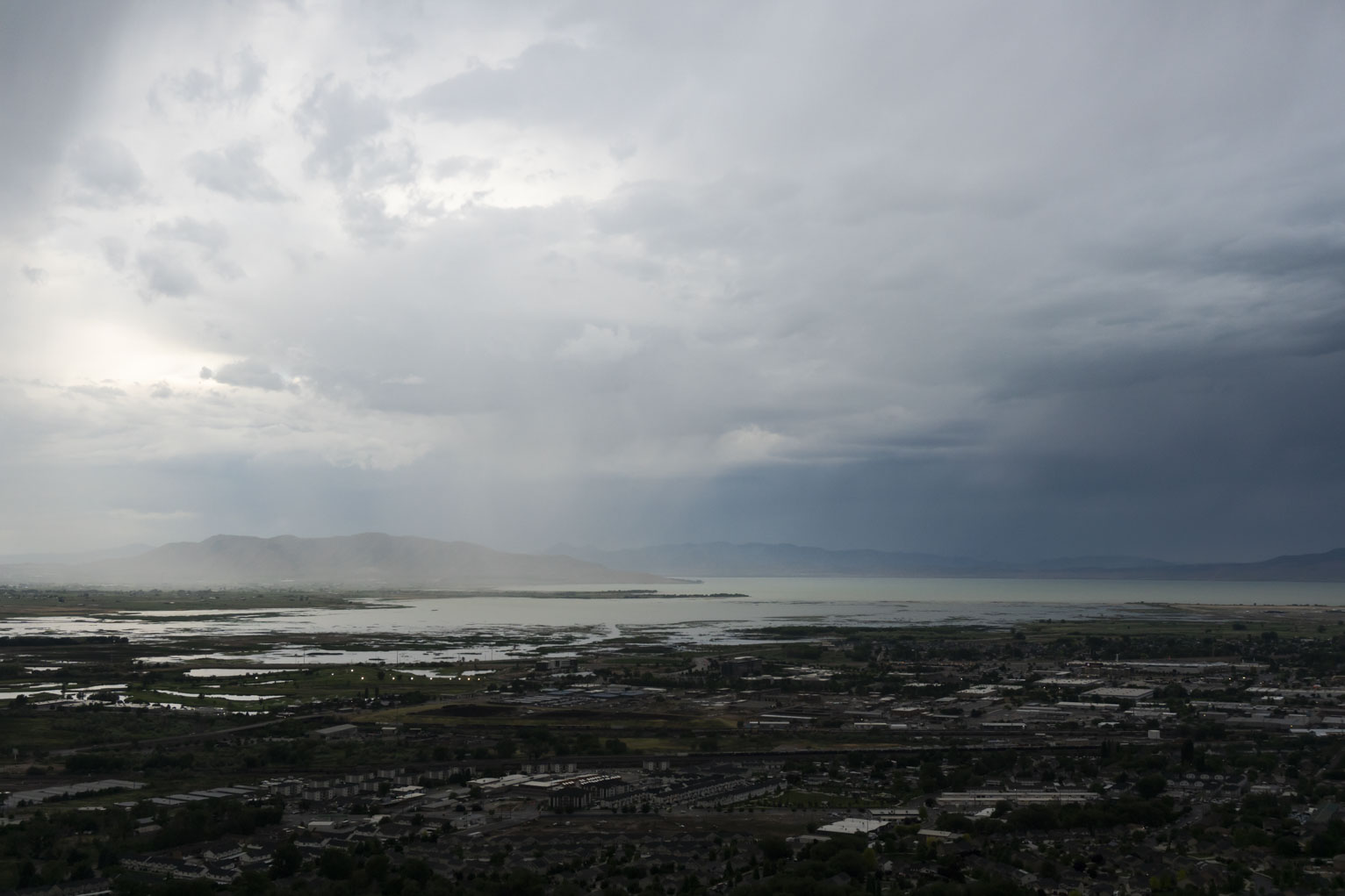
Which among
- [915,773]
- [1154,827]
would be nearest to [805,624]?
[915,773]

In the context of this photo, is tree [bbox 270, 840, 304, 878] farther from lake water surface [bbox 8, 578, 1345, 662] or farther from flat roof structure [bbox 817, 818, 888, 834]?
lake water surface [bbox 8, 578, 1345, 662]

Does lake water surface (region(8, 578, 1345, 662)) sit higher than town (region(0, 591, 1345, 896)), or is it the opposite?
town (region(0, 591, 1345, 896))

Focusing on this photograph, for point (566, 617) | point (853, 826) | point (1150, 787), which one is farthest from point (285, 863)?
point (566, 617)

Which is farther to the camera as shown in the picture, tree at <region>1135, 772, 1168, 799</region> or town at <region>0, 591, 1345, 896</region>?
tree at <region>1135, 772, 1168, 799</region>

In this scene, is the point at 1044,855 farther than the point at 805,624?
No

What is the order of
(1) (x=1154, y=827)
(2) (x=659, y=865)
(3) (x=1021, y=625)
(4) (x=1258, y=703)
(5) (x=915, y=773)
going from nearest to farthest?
(2) (x=659, y=865) → (1) (x=1154, y=827) → (5) (x=915, y=773) → (4) (x=1258, y=703) → (3) (x=1021, y=625)

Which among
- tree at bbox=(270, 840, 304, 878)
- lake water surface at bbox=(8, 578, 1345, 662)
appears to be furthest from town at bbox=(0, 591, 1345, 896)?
lake water surface at bbox=(8, 578, 1345, 662)

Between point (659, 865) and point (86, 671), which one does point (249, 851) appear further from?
point (86, 671)

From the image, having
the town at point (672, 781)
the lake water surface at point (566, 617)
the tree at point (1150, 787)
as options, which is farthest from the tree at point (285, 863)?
the lake water surface at point (566, 617)
